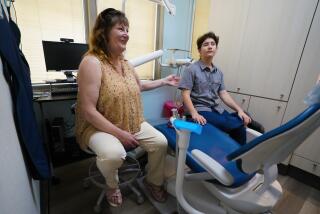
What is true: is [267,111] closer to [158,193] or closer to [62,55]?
[158,193]

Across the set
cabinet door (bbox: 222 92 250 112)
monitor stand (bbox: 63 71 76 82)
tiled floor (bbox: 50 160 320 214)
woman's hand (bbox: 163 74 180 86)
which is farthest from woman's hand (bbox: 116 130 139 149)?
cabinet door (bbox: 222 92 250 112)

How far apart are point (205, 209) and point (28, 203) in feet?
3.34

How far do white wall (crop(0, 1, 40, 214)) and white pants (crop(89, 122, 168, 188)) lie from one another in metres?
0.38

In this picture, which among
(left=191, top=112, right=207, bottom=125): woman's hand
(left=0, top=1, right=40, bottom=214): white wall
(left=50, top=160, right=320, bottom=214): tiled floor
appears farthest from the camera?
(left=191, top=112, right=207, bottom=125): woman's hand

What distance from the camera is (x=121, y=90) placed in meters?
1.21

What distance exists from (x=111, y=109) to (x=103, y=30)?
529 mm

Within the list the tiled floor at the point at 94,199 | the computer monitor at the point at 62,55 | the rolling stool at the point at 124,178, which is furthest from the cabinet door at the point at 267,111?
the computer monitor at the point at 62,55

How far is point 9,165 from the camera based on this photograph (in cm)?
66

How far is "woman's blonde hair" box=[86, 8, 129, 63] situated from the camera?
118 centimetres

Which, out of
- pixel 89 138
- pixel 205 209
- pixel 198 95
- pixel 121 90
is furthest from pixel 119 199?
pixel 198 95

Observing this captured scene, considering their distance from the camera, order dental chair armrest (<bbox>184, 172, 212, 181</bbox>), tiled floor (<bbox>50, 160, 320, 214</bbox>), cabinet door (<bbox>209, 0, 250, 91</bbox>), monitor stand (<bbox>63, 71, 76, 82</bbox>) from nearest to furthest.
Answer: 1. dental chair armrest (<bbox>184, 172, 212, 181</bbox>)
2. tiled floor (<bbox>50, 160, 320, 214</bbox>)
3. monitor stand (<bbox>63, 71, 76, 82</bbox>)
4. cabinet door (<bbox>209, 0, 250, 91</bbox>)

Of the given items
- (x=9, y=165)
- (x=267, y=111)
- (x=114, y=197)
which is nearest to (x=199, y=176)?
(x=114, y=197)

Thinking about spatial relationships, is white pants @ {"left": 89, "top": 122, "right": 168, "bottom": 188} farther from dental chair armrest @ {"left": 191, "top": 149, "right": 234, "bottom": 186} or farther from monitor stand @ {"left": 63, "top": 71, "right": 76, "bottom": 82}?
monitor stand @ {"left": 63, "top": 71, "right": 76, "bottom": 82}

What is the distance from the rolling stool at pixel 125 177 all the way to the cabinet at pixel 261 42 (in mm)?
1447
